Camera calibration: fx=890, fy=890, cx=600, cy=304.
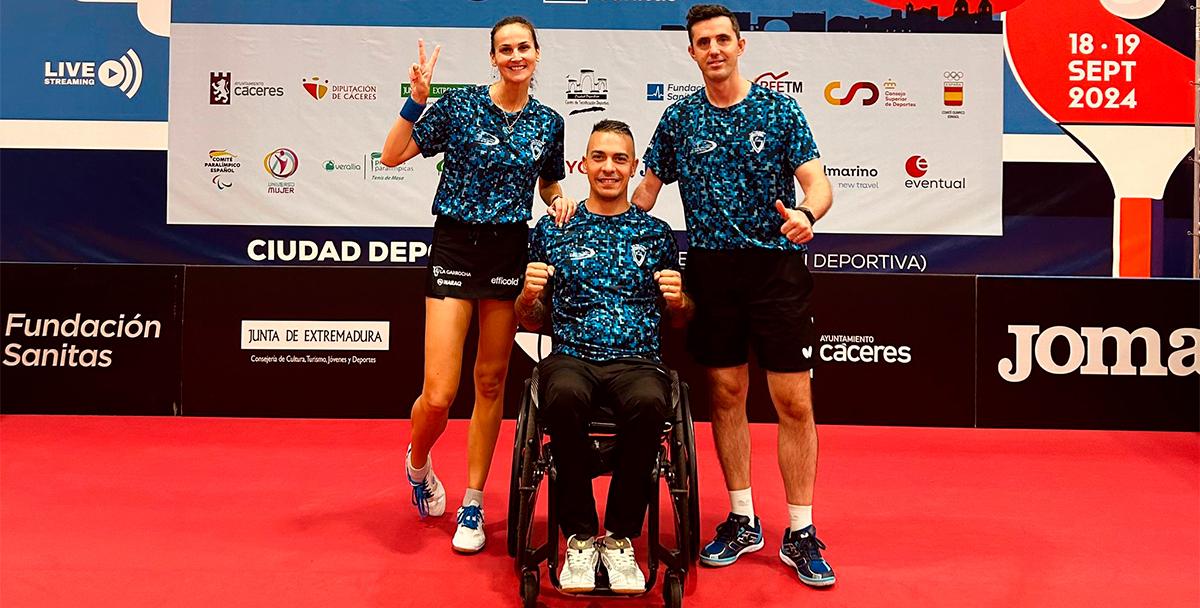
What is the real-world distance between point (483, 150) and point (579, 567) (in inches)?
51.0

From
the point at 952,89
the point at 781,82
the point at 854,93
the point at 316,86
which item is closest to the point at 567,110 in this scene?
the point at 781,82

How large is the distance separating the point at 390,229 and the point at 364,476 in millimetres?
1865

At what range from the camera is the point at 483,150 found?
2781 millimetres

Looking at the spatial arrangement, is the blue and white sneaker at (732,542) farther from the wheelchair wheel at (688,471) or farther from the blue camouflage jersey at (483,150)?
the blue camouflage jersey at (483,150)

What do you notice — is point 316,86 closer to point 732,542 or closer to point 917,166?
point 917,166

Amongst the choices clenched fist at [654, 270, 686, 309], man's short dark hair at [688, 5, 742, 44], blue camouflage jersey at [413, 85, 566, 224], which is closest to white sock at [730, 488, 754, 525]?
clenched fist at [654, 270, 686, 309]

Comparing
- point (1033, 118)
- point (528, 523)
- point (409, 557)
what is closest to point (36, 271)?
point (409, 557)

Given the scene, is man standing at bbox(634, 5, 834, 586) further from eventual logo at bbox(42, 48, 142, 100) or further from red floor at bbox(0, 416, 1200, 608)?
eventual logo at bbox(42, 48, 142, 100)

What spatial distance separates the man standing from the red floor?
39 centimetres

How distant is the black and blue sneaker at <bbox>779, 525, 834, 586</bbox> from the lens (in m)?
2.48

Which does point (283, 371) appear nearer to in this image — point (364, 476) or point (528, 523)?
point (364, 476)

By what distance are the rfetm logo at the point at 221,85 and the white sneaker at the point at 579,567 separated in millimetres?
3849

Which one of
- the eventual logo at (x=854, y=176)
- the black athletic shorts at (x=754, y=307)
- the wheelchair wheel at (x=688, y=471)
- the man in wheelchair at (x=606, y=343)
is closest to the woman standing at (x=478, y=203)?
the man in wheelchair at (x=606, y=343)

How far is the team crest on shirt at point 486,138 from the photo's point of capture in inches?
109
